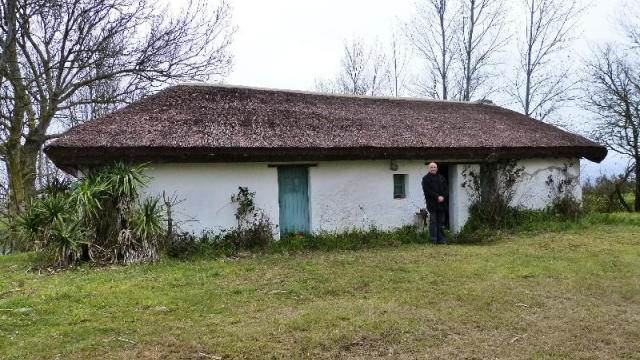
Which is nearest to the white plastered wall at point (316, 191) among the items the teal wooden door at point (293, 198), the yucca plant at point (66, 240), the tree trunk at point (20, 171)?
the teal wooden door at point (293, 198)

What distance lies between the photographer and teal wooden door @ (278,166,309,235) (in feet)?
37.2

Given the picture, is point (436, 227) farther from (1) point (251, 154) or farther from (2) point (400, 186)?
(1) point (251, 154)

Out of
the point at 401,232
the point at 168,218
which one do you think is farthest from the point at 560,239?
the point at 168,218

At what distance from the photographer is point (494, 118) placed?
15.4m

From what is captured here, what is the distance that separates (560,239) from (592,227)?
96.0 inches

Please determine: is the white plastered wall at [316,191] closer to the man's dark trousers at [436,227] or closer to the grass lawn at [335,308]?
the man's dark trousers at [436,227]

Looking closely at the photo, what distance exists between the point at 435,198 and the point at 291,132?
3362mm

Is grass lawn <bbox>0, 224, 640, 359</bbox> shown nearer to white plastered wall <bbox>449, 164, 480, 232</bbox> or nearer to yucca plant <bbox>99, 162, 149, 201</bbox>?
yucca plant <bbox>99, 162, 149, 201</bbox>

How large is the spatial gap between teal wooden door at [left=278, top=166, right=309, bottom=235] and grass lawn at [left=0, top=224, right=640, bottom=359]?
80.1 inches

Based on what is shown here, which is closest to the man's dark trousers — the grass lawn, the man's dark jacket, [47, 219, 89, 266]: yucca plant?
the man's dark jacket

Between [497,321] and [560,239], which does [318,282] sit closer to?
A: [497,321]

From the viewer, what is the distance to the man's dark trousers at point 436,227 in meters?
11.1

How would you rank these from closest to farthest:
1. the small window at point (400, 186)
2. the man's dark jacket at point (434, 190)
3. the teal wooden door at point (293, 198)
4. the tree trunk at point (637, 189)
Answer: the man's dark jacket at point (434, 190)
the teal wooden door at point (293, 198)
the small window at point (400, 186)
the tree trunk at point (637, 189)

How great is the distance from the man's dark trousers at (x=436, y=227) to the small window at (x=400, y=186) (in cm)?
133
